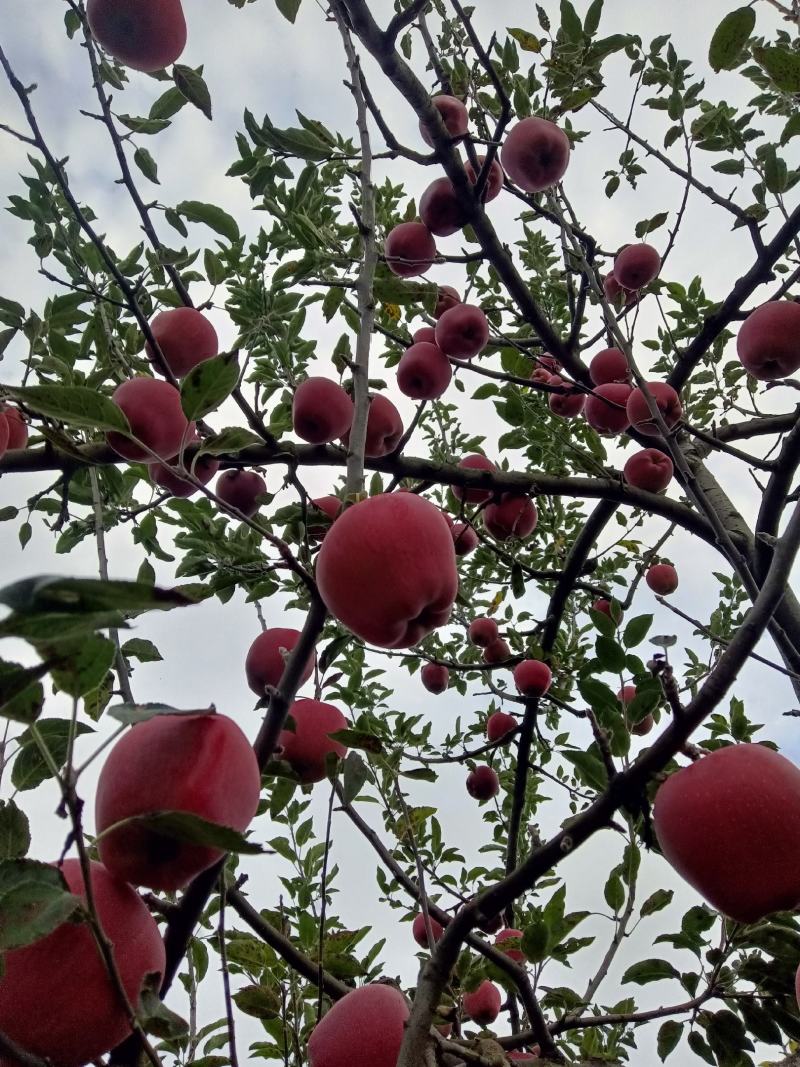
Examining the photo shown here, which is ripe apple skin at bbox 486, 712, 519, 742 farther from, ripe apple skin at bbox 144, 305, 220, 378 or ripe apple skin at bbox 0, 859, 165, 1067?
ripe apple skin at bbox 0, 859, 165, 1067

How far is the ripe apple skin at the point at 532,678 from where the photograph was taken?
3.20 metres

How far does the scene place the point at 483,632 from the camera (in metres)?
3.79

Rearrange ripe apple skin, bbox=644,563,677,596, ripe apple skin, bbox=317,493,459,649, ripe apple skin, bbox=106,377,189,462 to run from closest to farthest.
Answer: ripe apple skin, bbox=317,493,459,649
ripe apple skin, bbox=106,377,189,462
ripe apple skin, bbox=644,563,677,596

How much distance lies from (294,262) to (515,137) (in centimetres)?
107

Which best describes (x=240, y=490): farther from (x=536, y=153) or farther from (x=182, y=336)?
(x=536, y=153)

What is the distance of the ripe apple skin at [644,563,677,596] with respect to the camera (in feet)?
13.3

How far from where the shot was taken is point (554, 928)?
60.5 inches

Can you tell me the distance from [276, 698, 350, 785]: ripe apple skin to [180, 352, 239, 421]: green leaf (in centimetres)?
67

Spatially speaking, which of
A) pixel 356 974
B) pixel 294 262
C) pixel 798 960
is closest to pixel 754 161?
pixel 294 262

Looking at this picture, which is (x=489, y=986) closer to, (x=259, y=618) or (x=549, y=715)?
(x=259, y=618)

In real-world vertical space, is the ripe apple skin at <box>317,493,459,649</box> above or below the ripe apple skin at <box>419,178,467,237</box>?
below

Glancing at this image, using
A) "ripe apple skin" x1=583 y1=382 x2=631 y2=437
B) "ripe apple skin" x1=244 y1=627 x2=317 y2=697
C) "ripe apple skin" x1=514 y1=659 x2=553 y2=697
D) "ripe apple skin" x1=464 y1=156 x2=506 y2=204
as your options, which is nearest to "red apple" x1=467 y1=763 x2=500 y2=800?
"ripe apple skin" x1=514 y1=659 x2=553 y2=697

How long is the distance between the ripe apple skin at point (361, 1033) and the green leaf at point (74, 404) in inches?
45.0

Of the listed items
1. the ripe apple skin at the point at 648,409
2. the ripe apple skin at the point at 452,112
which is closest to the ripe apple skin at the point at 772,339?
the ripe apple skin at the point at 648,409
